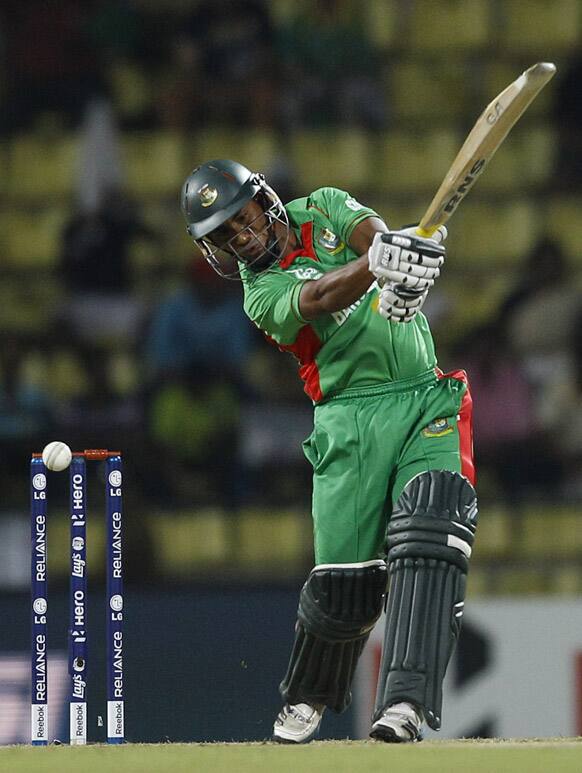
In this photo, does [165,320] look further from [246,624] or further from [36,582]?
[36,582]

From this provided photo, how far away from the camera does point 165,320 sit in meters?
6.93

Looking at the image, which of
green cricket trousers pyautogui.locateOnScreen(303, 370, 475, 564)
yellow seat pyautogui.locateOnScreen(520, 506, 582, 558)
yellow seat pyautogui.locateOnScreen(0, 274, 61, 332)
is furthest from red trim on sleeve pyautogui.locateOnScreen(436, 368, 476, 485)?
yellow seat pyautogui.locateOnScreen(0, 274, 61, 332)

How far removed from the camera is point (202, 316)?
22.7ft

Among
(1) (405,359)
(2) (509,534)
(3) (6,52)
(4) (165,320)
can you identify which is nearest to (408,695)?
(1) (405,359)

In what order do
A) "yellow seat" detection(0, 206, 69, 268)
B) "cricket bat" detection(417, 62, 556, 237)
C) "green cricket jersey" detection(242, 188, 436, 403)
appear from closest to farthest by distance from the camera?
1. "cricket bat" detection(417, 62, 556, 237)
2. "green cricket jersey" detection(242, 188, 436, 403)
3. "yellow seat" detection(0, 206, 69, 268)

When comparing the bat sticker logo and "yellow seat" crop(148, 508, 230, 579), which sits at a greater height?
the bat sticker logo

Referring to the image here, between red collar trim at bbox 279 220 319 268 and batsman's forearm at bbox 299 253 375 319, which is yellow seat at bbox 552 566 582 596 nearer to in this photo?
red collar trim at bbox 279 220 319 268

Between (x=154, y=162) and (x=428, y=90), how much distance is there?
4.83ft

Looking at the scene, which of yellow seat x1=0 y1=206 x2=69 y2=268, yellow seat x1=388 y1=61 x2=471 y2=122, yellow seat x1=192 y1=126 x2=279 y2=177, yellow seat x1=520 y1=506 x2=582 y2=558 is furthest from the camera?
yellow seat x1=388 y1=61 x2=471 y2=122

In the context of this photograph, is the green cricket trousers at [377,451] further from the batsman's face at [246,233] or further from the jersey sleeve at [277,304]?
the batsman's face at [246,233]

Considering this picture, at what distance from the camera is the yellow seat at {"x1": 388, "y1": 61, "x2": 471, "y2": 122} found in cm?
796

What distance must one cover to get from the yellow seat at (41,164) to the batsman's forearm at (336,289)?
13.8 feet

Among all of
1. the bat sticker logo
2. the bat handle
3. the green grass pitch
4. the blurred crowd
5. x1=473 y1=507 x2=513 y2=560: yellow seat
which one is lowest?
the green grass pitch

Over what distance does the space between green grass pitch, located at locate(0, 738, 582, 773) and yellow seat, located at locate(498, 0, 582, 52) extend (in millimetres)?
5205
